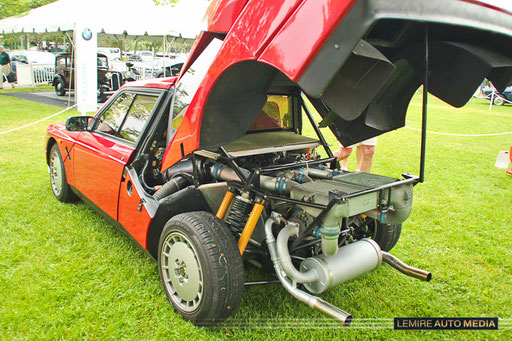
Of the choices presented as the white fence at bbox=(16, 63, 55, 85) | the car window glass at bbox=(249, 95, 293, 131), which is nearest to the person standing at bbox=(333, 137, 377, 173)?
the car window glass at bbox=(249, 95, 293, 131)

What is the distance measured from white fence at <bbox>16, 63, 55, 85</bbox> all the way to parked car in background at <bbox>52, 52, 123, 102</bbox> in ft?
16.2

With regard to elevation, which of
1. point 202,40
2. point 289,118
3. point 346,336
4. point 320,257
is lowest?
point 346,336

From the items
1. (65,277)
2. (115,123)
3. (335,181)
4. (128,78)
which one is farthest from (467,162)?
(128,78)

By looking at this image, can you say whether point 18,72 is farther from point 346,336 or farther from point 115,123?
point 346,336

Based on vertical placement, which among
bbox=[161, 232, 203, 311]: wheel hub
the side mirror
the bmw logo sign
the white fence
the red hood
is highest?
the red hood

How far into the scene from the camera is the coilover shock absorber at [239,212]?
2.71 m

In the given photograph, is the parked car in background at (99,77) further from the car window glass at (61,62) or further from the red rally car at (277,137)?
the red rally car at (277,137)

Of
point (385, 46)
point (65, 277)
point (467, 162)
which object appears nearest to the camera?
point (385, 46)

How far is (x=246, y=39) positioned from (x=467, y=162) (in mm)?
7639

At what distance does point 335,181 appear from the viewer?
2.84 metres

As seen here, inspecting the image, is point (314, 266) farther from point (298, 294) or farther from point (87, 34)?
point (87, 34)

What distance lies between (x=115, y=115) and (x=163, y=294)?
192 centimetres

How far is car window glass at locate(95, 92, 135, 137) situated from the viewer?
3.74 m

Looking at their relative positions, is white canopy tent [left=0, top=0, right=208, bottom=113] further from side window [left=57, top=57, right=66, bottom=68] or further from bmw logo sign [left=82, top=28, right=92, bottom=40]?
bmw logo sign [left=82, top=28, right=92, bottom=40]
